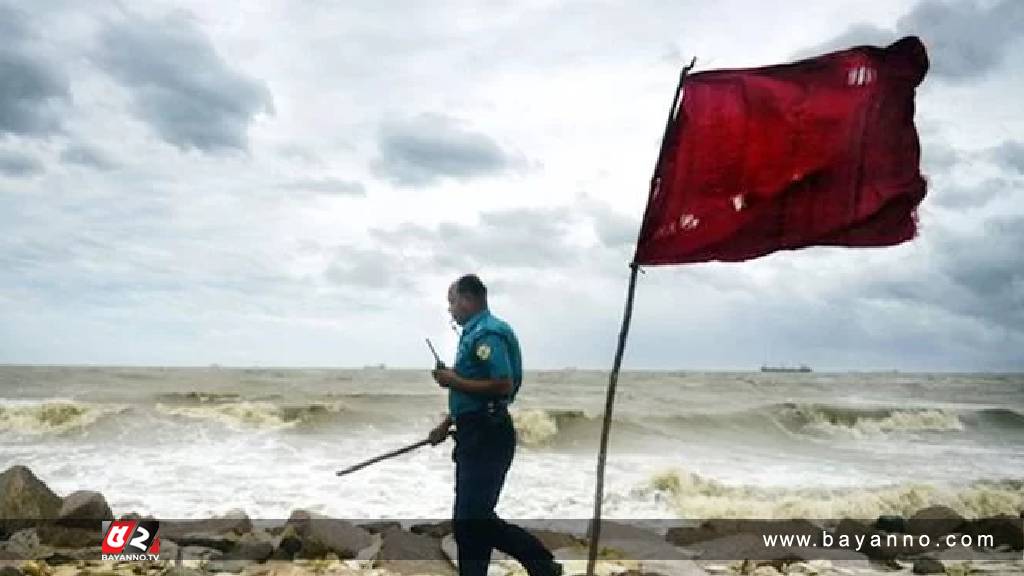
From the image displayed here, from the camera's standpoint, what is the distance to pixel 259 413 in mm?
28109

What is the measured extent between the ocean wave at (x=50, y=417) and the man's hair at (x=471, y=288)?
69.6 feet

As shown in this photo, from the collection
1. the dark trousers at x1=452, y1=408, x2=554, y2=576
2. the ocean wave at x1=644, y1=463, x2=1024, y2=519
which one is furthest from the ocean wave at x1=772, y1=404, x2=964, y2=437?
the dark trousers at x1=452, y1=408, x2=554, y2=576

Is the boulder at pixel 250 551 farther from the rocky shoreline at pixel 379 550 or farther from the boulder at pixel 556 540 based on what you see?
the boulder at pixel 556 540

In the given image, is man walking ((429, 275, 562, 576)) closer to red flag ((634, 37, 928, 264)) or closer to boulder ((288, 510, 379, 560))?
red flag ((634, 37, 928, 264))

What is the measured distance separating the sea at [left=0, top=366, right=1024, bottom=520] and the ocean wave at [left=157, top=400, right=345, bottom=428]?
78mm

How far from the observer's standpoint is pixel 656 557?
6.95 meters

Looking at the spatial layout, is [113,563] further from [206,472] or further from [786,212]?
[206,472]

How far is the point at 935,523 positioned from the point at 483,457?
24.5 feet

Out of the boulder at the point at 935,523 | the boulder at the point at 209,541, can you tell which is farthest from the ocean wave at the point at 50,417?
the boulder at the point at 935,523

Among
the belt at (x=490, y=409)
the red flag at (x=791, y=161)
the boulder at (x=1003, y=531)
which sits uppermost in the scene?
the red flag at (x=791, y=161)

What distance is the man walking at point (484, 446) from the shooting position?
461cm

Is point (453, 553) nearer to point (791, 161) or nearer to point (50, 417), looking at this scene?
point (791, 161)

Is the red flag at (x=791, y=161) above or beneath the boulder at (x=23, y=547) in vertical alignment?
above

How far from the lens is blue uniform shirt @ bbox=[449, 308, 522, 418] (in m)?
4.60
